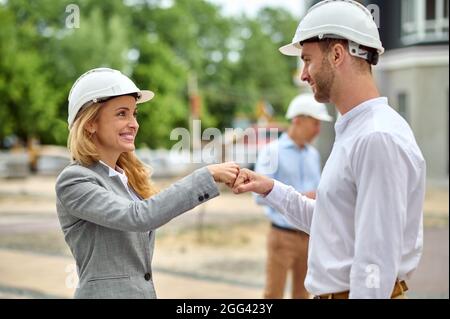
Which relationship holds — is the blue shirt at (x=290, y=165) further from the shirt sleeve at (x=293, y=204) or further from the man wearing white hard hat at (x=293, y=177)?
the shirt sleeve at (x=293, y=204)

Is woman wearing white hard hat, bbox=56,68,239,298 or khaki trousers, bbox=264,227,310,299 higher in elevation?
woman wearing white hard hat, bbox=56,68,239,298

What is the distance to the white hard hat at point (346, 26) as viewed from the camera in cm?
201

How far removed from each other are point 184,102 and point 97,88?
38.7m

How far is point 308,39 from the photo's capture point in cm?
210

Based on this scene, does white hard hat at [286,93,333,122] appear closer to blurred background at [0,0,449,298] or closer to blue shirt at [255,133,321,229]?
blue shirt at [255,133,321,229]

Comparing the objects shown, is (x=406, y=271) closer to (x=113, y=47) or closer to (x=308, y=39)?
(x=308, y=39)

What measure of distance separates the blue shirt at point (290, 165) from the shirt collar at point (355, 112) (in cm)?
320

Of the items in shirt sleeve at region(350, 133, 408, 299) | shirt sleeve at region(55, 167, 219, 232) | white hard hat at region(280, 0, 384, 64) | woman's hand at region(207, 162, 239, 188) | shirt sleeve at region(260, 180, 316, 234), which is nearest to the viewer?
shirt sleeve at region(350, 133, 408, 299)

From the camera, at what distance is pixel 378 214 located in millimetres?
1846

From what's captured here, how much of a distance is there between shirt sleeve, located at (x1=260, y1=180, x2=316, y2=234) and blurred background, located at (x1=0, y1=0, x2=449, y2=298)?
99 cm

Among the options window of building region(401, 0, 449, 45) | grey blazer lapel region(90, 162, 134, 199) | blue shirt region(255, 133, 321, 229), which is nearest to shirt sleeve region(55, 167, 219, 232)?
grey blazer lapel region(90, 162, 134, 199)

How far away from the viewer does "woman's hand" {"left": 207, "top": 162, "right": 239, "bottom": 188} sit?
2.25 metres
